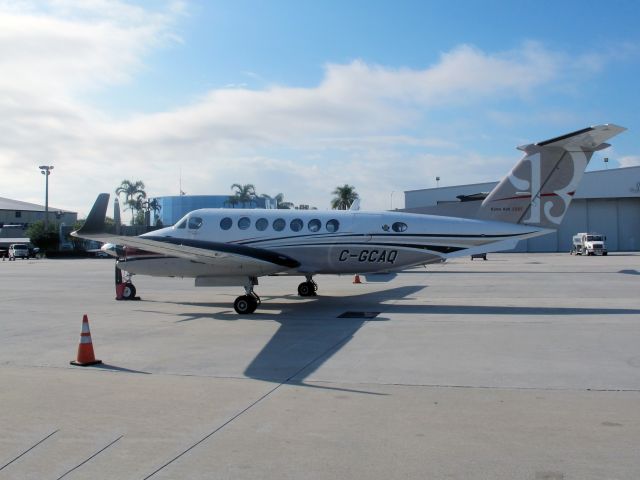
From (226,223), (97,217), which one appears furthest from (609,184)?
(97,217)

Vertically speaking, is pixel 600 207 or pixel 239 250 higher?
pixel 600 207

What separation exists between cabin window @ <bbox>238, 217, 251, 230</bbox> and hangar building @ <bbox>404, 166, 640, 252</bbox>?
58.5 meters

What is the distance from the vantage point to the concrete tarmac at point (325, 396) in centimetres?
502

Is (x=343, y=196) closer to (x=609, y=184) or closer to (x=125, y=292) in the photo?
(x=609, y=184)

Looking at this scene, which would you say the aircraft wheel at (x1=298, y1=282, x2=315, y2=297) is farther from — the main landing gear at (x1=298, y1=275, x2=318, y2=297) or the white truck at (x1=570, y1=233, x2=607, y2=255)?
the white truck at (x1=570, y1=233, x2=607, y2=255)

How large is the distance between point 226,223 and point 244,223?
0.54m

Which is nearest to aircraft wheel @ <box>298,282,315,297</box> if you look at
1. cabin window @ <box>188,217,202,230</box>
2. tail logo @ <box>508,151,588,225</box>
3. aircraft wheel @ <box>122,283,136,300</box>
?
cabin window @ <box>188,217,202,230</box>

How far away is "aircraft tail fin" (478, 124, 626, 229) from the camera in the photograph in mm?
15453

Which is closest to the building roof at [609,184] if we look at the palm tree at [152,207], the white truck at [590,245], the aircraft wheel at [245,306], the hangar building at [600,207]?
the hangar building at [600,207]

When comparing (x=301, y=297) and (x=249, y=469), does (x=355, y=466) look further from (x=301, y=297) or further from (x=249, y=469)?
(x=301, y=297)

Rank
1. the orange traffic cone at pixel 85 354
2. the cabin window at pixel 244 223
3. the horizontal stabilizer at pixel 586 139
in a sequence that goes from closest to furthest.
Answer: the orange traffic cone at pixel 85 354
the horizontal stabilizer at pixel 586 139
the cabin window at pixel 244 223

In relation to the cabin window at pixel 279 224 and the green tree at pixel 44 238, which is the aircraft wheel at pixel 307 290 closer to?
the cabin window at pixel 279 224

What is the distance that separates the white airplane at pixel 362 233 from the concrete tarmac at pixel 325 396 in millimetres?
1671

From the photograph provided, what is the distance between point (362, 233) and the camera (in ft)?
54.8
